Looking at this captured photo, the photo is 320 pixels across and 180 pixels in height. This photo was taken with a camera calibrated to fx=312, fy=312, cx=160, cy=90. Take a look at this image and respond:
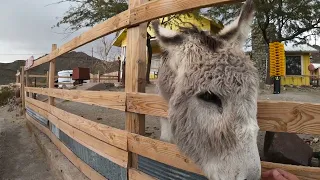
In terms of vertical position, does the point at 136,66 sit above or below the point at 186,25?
below

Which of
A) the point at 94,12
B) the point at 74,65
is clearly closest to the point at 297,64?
the point at 94,12

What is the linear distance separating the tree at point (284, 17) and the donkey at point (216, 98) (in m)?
17.2

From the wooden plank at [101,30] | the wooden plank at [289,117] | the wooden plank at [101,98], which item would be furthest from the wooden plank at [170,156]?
the wooden plank at [101,30]

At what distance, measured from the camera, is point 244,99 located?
1.79 meters

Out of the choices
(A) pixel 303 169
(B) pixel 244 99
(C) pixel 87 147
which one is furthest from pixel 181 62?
(C) pixel 87 147

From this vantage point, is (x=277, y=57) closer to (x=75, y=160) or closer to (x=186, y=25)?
(x=186, y=25)

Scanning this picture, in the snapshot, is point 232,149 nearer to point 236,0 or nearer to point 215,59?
point 215,59

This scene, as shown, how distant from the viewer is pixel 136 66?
3014mm

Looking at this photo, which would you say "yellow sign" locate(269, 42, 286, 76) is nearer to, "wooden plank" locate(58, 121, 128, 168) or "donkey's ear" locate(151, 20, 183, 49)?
"wooden plank" locate(58, 121, 128, 168)

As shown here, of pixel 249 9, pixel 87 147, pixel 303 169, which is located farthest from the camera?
pixel 87 147

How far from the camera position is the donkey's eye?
185cm

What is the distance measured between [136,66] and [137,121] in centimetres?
54

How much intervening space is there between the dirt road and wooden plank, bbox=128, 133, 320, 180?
3.14 m

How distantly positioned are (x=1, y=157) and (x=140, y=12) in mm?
5661
